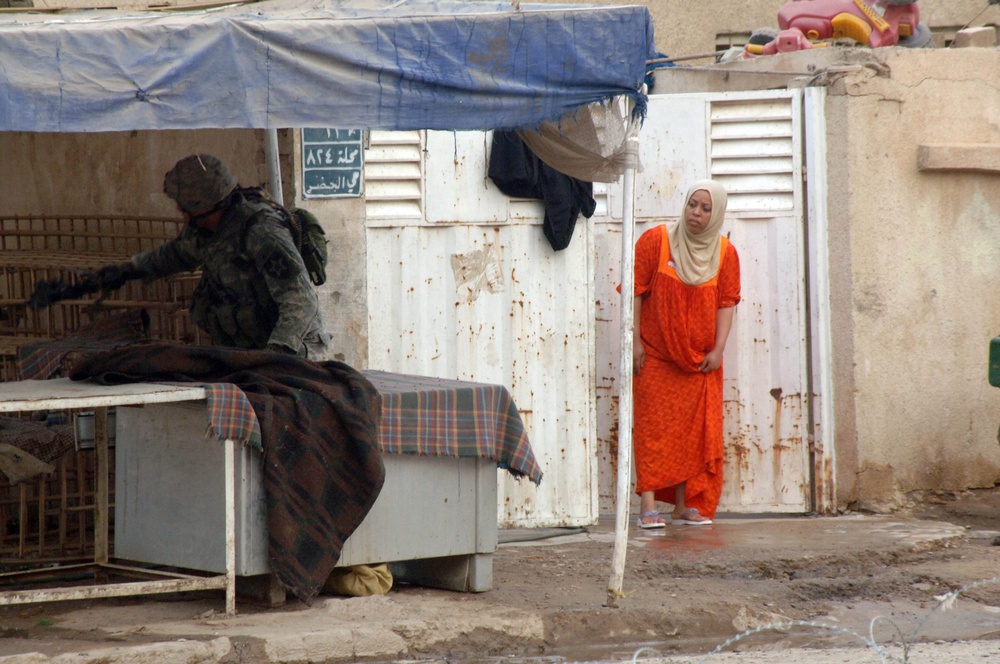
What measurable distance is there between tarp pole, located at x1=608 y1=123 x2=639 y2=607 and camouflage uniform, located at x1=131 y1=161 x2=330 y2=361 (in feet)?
4.10

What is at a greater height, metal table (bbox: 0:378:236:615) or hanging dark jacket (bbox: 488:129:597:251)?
hanging dark jacket (bbox: 488:129:597:251)

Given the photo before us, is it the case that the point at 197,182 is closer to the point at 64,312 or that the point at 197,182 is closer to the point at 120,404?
the point at 120,404

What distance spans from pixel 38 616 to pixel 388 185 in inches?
115

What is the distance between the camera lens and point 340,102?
4.27m

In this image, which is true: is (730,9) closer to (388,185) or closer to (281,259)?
(388,185)

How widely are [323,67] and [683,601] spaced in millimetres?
2544

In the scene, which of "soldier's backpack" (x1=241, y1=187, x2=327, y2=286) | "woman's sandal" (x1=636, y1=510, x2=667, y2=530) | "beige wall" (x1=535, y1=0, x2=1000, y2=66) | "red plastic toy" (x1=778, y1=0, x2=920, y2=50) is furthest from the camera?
"beige wall" (x1=535, y1=0, x2=1000, y2=66)

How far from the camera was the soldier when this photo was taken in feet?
16.7

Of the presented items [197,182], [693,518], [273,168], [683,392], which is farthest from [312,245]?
[693,518]

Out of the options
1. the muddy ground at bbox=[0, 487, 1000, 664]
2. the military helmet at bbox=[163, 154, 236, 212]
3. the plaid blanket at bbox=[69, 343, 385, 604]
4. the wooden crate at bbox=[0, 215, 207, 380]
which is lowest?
the muddy ground at bbox=[0, 487, 1000, 664]

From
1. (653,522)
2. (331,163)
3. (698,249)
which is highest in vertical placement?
(331,163)

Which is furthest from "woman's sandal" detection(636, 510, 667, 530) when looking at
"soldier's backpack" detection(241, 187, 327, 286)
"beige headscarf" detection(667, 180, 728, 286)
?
"soldier's backpack" detection(241, 187, 327, 286)

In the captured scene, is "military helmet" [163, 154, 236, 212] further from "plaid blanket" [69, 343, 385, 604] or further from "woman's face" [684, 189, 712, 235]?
"woman's face" [684, 189, 712, 235]

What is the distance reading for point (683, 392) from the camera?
7109mm
